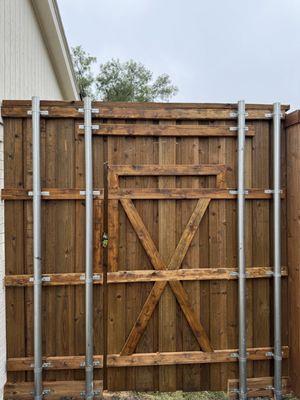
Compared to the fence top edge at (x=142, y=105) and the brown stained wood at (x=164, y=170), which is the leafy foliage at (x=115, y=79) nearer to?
the fence top edge at (x=142, y=105)

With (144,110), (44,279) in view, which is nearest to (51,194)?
(44,279)

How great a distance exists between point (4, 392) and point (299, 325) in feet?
8.31

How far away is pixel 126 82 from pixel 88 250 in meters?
15.7

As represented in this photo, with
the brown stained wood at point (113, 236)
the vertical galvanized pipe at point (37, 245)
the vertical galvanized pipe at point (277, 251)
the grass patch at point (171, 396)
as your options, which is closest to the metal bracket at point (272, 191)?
the vertical galvanized pipe at point (277, 251)

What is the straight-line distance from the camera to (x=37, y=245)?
2.55 meters

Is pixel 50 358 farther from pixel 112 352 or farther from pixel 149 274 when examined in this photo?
pixel 149 274

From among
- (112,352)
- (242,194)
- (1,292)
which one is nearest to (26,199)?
(1,292)

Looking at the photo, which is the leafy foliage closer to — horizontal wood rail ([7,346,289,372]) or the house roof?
the house roof

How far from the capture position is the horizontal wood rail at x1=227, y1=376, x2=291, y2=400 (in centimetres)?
273

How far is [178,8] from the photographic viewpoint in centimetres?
1409

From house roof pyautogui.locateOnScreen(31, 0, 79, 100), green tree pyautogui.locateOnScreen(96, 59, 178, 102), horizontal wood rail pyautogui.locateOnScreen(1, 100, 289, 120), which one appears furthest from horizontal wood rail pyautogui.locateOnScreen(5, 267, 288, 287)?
green tree pyautogui.locateOnScreen(96, 59, 178, 102)

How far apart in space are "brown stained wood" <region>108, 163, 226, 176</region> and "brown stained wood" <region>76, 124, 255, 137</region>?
270 millimetres

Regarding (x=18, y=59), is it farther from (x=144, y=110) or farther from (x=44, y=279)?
(x=44, y=279)

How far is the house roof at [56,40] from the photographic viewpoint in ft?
12.8
